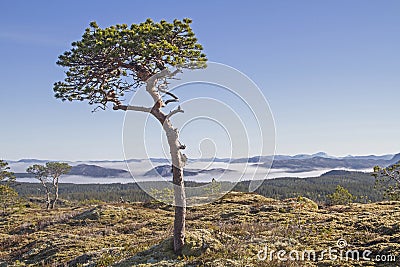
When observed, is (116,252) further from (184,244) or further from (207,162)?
(207,162)

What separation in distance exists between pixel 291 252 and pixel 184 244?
507 centimetres

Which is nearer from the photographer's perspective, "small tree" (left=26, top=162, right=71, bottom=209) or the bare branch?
the bare branch

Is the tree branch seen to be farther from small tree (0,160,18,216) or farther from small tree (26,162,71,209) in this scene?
small tree (26,162,71,209)

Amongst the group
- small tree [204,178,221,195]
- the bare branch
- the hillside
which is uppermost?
the bare branch

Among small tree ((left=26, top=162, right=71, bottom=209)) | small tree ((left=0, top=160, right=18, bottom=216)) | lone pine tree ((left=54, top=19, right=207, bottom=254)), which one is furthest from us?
small tree ((left=26, top=162, right=71, bottom=209))

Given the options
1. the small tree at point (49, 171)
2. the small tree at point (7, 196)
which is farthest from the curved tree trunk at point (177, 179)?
the small tree at point (49, 171)

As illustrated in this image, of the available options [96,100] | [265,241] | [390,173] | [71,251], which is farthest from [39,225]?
[390,173]

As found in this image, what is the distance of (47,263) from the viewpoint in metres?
22.0

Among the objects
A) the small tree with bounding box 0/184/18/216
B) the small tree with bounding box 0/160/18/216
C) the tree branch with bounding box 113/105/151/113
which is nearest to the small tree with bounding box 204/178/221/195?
the tree branch with bounding box 113/105/151/113

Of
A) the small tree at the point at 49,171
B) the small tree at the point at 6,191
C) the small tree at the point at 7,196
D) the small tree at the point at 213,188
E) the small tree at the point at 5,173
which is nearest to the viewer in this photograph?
the small tree at the point at 213,188

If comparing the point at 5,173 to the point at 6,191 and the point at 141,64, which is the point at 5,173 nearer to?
the point at 6,191

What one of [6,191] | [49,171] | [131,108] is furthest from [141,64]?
[49,171]

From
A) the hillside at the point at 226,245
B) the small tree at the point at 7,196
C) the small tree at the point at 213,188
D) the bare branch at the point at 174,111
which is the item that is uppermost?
the bare branch at the point at 174,111

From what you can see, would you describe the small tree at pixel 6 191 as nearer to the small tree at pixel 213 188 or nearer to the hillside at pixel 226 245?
the hillside at pixel 226 245
